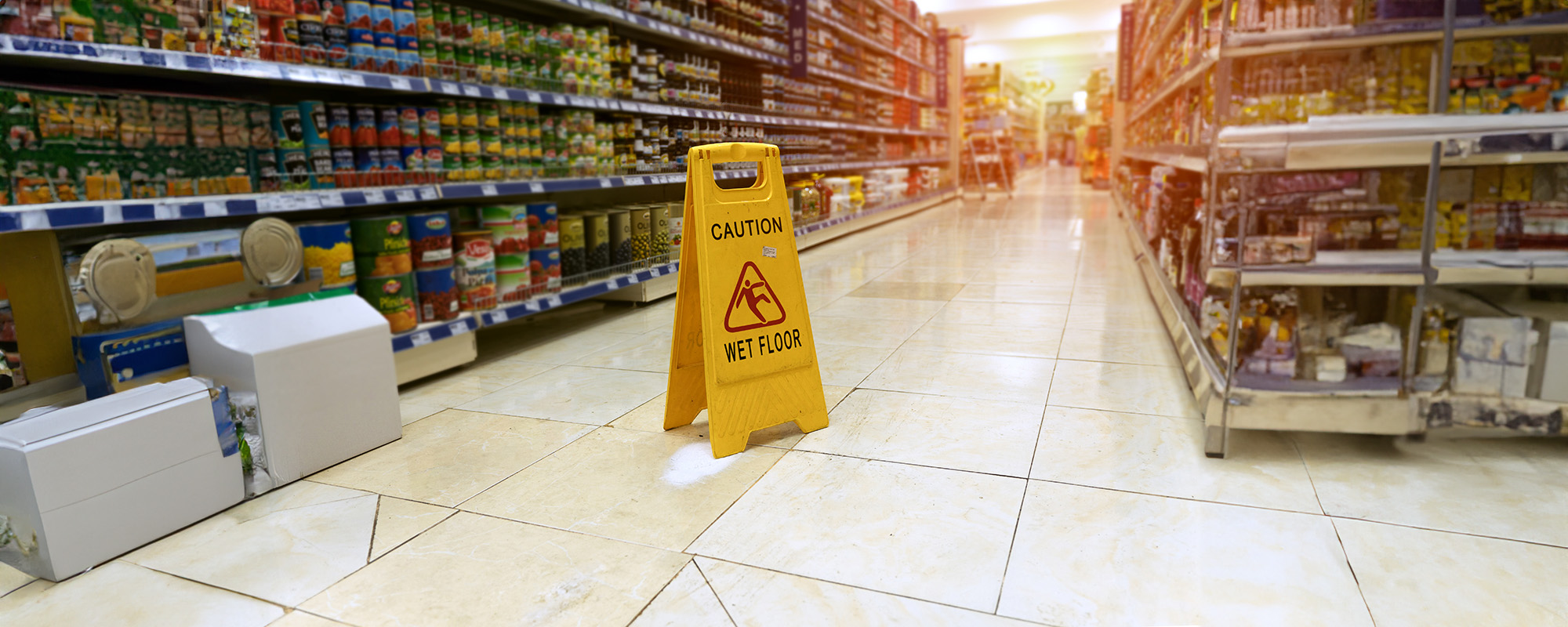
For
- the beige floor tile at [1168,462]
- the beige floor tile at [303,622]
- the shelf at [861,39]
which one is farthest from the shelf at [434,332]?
the shelf at [861,39]

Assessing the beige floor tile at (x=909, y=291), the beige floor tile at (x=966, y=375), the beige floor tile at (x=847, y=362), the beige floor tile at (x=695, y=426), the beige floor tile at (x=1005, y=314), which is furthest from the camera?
the beige floor tile at (x=909, y=291)

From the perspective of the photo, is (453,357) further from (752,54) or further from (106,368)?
(752,54)

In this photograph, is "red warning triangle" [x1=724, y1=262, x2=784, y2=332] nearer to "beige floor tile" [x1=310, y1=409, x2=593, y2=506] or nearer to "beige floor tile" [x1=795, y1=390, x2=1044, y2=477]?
"beige floor tile" [x1=795, y1=390, x2=1044, y2=477]

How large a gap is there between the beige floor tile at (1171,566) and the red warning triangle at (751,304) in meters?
0.88

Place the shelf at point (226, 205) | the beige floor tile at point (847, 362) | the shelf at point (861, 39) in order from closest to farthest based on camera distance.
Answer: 1. the shelf at point (226, 205)
2. the beige floor tile at point (847, 362)
3. the shelf at point (861, 39)

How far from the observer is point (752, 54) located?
581 cm

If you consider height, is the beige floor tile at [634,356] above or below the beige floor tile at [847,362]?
above

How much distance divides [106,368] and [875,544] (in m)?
1.95

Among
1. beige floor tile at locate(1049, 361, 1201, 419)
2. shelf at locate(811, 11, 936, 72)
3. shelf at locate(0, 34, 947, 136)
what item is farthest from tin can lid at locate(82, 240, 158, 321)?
shelf at locate(811, 11, 936, 72)

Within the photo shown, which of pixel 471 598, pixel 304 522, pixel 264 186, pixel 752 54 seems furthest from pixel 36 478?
pixel 752 54

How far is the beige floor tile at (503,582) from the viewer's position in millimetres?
1454

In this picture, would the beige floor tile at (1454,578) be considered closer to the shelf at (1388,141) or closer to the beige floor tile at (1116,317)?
the shelf at (1388,141)

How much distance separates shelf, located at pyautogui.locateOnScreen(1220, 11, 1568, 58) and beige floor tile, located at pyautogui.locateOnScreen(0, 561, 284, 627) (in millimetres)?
2715

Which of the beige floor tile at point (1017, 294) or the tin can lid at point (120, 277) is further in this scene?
the beige floor tile at point (1017, 294)
